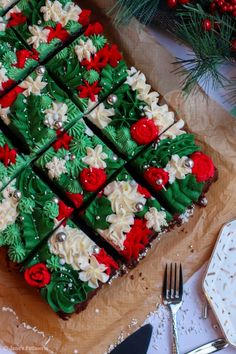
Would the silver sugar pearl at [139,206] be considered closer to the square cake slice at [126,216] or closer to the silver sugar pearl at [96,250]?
the square cake slice at [126,216]

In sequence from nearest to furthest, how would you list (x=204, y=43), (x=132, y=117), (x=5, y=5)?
(x=204, y=43), (x=132, y=117), (x=5, y=5)

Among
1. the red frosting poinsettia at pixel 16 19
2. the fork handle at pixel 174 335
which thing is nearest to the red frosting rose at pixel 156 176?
the fork handle at pixel 174 335

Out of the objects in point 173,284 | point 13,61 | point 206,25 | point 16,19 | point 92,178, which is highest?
point 16,19

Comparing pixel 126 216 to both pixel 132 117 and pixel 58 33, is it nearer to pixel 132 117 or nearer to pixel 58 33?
pixel 132 117

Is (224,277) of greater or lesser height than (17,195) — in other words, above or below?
below

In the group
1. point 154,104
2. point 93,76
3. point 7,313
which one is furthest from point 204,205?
point 7,313

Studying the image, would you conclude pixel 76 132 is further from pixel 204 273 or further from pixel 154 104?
pixel 204 273

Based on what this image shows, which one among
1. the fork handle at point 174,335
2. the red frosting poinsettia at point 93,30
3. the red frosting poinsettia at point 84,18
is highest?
the red frosting poinsettia at point 84,18

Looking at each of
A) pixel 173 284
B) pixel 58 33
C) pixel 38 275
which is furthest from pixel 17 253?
pixel 58 33
